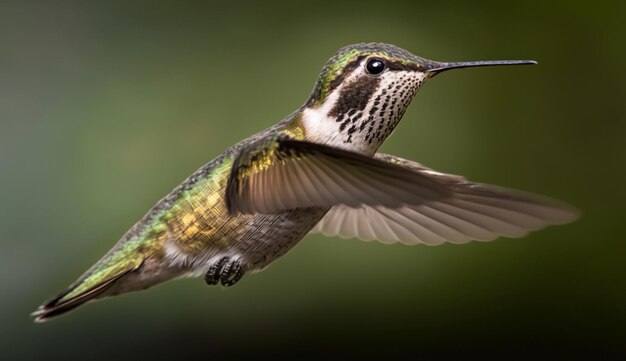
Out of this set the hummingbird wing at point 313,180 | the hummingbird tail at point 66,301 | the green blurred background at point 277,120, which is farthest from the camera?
the green blurred background at point 277,120

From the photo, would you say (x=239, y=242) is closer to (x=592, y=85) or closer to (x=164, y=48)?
(x=164, y=48)

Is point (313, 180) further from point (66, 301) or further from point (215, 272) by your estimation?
point (66, 301)

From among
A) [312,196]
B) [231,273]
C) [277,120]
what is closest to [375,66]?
[312,196]

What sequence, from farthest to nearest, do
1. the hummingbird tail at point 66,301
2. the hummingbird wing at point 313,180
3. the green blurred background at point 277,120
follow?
1. the green blurred background at point 277,120
2. the hummingbird tail at point 66,301
3. the hummingbird wing at point 313,180

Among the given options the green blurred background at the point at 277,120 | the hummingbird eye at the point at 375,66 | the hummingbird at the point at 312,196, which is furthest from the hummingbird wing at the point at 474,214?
the green blurred background at the point at 277,120

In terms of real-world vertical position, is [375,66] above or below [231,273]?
above

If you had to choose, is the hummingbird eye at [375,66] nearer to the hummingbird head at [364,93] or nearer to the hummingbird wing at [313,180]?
the hummingbird head at [364,93]

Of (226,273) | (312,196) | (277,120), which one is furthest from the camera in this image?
(277,120)
